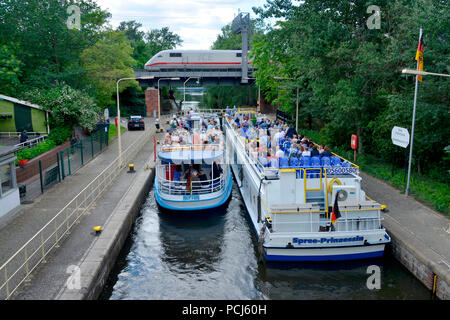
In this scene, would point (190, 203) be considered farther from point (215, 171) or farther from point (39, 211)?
point (39, 211)

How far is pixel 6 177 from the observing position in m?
16.1

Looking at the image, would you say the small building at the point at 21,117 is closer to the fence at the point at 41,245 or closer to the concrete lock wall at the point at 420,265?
the fence at the point at 41,245

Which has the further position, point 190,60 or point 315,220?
point 190,60

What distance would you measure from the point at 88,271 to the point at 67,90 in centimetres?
2196

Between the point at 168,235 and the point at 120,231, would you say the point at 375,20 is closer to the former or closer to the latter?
the point at 168,235

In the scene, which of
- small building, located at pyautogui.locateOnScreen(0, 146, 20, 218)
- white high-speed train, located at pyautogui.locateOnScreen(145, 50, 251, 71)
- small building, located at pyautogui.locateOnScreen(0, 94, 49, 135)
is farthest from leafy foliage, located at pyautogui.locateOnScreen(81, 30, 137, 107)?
small building, located at pyautogui.locateOnScreen(0, 146, 20, 218)

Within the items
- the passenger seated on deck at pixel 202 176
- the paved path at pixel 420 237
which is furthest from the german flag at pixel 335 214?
the passenger seated on deck at pixel 202 176

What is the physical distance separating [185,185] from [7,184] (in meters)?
7.43

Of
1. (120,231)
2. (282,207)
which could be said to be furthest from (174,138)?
(282,207)

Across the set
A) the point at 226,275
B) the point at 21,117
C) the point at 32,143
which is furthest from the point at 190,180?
the point at 21,117

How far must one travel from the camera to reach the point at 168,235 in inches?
653

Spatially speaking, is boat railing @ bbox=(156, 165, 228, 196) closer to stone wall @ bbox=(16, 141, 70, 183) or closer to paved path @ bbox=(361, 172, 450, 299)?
stone wall @ bbox=(16, 141, 70, 183)

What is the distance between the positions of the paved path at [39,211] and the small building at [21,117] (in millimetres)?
6135

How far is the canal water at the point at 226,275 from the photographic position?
11.7 m
